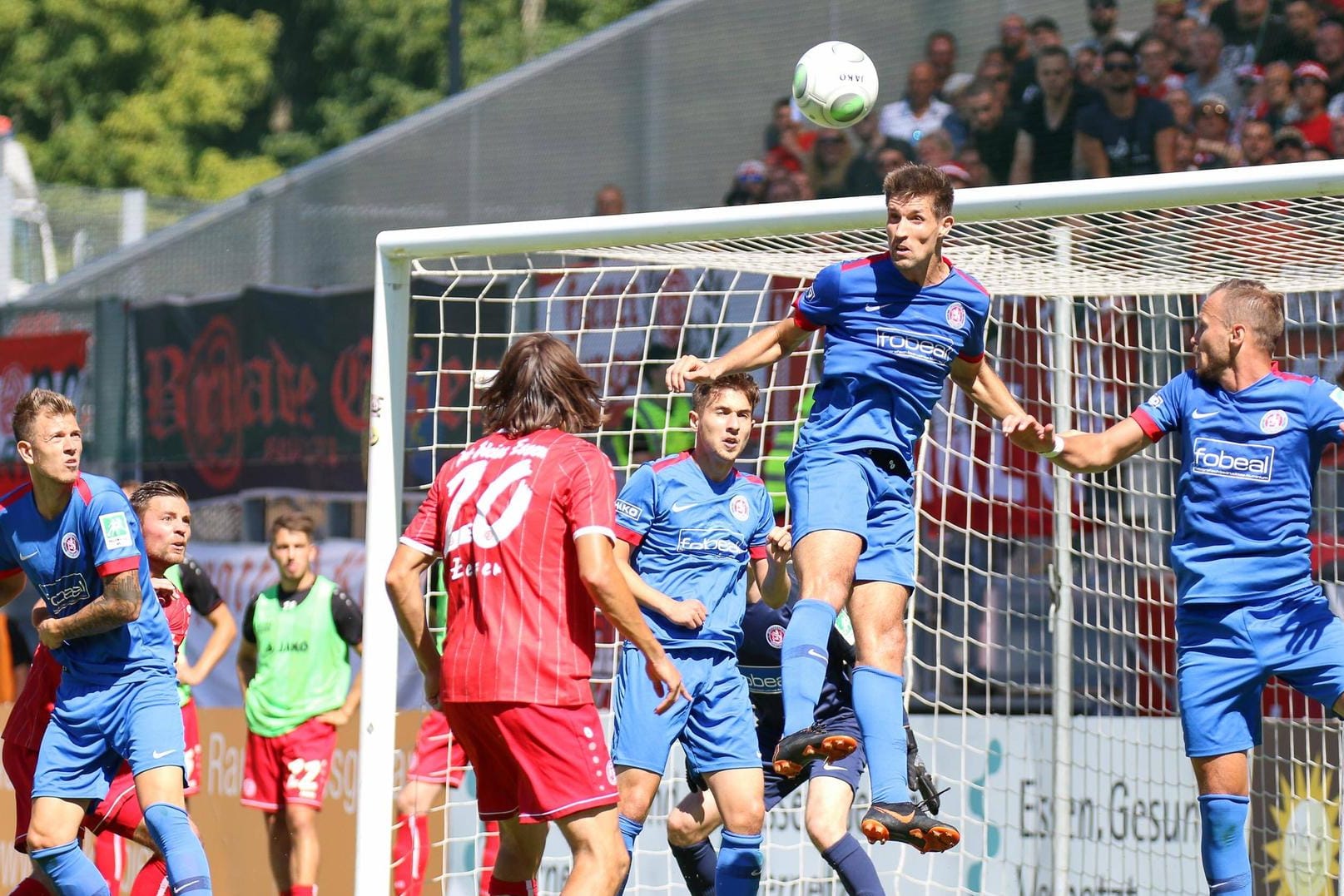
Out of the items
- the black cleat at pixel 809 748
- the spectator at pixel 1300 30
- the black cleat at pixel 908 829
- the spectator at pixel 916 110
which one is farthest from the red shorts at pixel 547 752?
the spectator at pixel 916 110

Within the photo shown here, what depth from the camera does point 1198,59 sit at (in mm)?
9266

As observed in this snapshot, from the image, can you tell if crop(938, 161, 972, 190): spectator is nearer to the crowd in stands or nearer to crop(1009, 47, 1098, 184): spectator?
the crowd in stands

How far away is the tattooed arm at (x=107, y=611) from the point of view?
589 centimetres

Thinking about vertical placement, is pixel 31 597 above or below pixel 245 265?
below

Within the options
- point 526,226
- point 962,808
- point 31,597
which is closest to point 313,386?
point 31,597

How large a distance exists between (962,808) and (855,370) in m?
3.51

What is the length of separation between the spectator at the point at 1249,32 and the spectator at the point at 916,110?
1707 millimetres

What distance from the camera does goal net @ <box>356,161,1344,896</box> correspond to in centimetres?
688

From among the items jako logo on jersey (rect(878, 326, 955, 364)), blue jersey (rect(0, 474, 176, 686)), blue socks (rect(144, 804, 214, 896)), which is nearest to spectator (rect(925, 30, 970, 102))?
jako logo on jersey (rect(878, 326, 955, 364))

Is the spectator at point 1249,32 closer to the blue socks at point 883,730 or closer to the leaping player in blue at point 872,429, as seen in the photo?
the leaping player in blue at point 872,429

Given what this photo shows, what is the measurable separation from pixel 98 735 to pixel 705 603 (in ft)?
7.42

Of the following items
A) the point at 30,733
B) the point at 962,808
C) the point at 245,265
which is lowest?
the point at 962,808

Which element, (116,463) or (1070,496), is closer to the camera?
(1070,496)

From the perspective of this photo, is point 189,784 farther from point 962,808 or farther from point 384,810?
point 962,808
